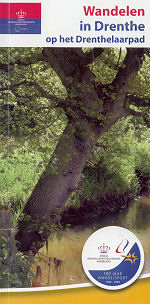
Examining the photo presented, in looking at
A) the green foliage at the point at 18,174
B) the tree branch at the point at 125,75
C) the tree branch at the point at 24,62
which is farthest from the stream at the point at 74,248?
the tree branch at the point at 24,62

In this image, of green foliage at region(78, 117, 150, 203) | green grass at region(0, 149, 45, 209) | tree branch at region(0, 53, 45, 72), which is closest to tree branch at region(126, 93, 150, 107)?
green foliage at region(78, 117, 150, 203)

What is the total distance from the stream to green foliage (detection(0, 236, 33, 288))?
80 mm

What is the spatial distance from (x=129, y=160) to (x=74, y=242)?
1093mm

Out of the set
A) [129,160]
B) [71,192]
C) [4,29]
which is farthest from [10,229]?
[4,29]

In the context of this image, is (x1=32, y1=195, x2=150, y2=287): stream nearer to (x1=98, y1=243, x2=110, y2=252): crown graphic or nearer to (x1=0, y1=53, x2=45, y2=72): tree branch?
(x1=98, y1=243, x2=110, y2=252): crown graphic

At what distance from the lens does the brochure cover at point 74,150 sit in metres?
3.67

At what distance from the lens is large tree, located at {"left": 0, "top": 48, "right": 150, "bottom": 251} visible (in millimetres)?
4211

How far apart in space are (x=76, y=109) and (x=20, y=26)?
0.97 metres

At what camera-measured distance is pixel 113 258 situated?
373 cm

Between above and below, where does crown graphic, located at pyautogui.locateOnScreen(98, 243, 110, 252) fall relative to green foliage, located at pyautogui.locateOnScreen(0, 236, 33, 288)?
above

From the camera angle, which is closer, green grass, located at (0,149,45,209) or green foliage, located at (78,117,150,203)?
green grass, located at (0,149,45,209)

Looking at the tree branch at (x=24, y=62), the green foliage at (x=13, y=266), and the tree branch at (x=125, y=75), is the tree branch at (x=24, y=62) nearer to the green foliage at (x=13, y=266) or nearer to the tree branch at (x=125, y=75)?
the tree branch at (x=125, y=75)

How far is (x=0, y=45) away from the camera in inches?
145

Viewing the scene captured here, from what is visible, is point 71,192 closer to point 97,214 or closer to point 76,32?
point 97,214
